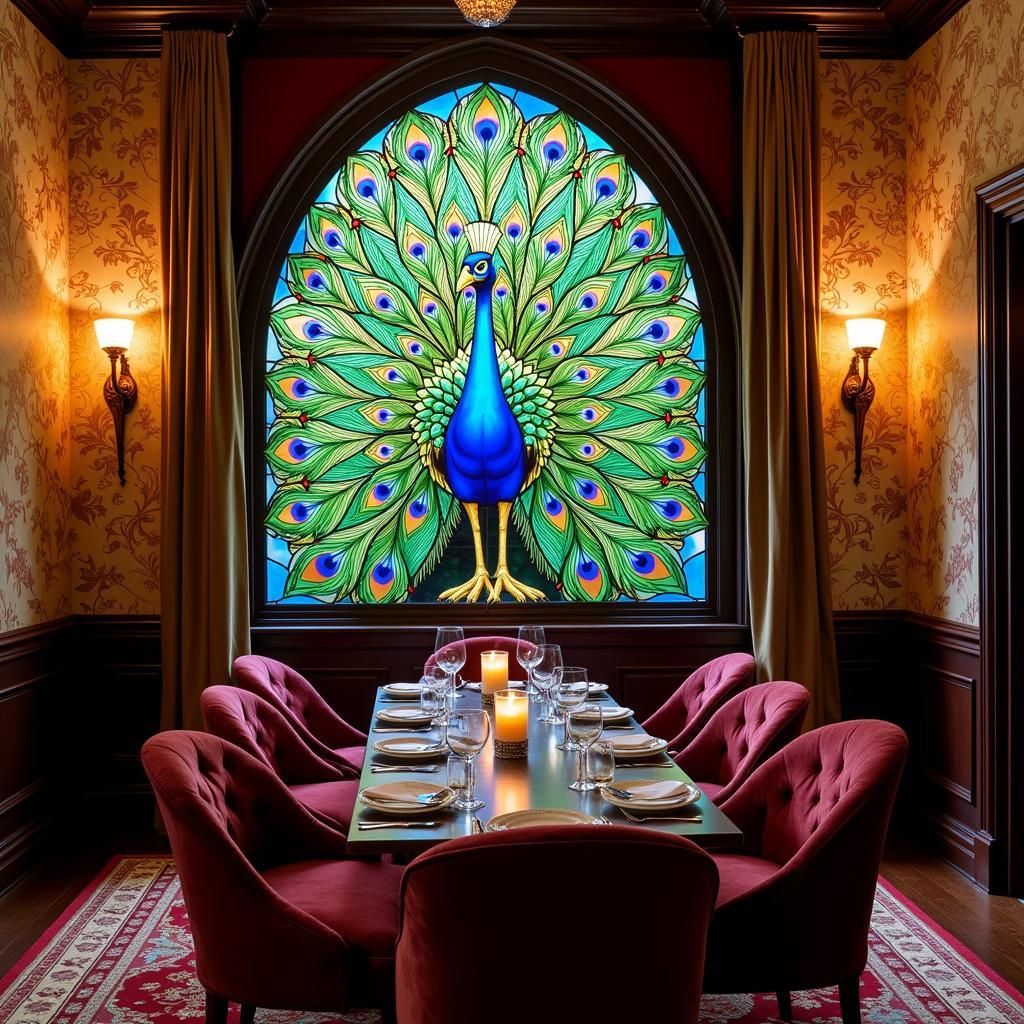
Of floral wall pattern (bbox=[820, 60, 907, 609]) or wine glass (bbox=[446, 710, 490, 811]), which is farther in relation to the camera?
floral wall pattern (bbox=[820, 60, 907, 609])

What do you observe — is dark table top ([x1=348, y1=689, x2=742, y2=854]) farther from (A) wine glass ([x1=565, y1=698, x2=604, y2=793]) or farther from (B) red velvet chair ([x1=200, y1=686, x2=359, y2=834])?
(B) red velvet chair ([x1=200, y1=686, x2=359, y2=834])

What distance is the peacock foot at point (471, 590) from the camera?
4.57m

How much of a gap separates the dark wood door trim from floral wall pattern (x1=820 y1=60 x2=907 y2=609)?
0.72m

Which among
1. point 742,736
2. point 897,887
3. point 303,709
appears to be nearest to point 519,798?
point 742,736

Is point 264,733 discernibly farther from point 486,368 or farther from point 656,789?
point 486,368

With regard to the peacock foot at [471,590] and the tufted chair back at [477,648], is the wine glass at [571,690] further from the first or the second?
the peacock foot at [471,590]

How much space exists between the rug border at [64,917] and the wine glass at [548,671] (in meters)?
1.67

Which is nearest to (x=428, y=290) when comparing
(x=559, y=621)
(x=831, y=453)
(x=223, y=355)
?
(x=223, y=355)

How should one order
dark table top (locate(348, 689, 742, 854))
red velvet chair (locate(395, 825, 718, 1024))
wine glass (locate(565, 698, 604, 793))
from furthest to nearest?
1. wine glass (locate(565, 698, 604, 793))
2. dark table top (locate(348, 689, 742, 854))
3. red velvet chair (locate(395, 825, 718, 1024))

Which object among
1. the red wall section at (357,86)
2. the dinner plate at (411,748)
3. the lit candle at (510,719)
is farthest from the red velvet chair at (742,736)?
the red wall section at (357,86)

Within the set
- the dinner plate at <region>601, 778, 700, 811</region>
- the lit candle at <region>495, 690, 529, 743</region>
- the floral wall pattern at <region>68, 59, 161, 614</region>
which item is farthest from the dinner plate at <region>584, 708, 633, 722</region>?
the floral wall pattern at <region>68, 59, 161, 614</region>

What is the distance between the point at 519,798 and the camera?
7.57 feet

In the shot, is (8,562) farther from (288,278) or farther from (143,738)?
(288,278)

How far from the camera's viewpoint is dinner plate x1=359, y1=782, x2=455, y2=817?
2195 mm
